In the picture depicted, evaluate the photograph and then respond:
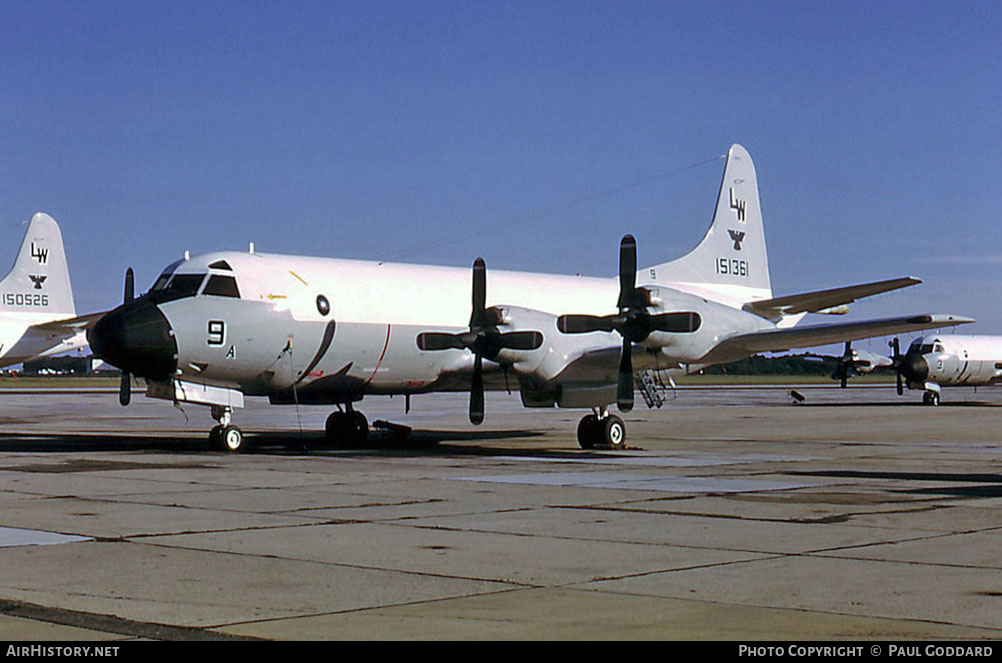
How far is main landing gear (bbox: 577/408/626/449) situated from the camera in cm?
2502

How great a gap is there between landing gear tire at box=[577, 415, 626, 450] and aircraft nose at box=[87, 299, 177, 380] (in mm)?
8933

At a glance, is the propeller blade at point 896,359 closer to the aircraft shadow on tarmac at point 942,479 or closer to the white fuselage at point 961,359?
the white fuselage at point 961,359

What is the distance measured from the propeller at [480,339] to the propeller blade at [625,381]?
1743 millimetres

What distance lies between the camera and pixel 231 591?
809cm

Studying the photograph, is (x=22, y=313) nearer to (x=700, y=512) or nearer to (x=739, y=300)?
(x=739, y=300)

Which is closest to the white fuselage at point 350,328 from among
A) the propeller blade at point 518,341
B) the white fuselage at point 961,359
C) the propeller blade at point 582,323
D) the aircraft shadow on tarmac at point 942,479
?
the propeller blade at point 518,341

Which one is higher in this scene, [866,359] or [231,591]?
[866,359]

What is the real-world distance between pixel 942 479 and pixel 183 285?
14.6 meters

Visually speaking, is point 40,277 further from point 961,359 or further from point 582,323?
point 961,359

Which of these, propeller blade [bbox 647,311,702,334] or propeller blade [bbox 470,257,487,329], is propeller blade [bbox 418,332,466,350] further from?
propeller blade [bbox 647,311,702,334]

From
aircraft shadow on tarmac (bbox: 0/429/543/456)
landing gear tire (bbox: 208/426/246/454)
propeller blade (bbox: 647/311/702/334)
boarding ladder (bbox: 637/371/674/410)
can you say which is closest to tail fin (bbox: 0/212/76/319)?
aircraft shadow on tarmac (bbox: 0/429/543/456)

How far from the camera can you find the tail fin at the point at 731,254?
3006cm
